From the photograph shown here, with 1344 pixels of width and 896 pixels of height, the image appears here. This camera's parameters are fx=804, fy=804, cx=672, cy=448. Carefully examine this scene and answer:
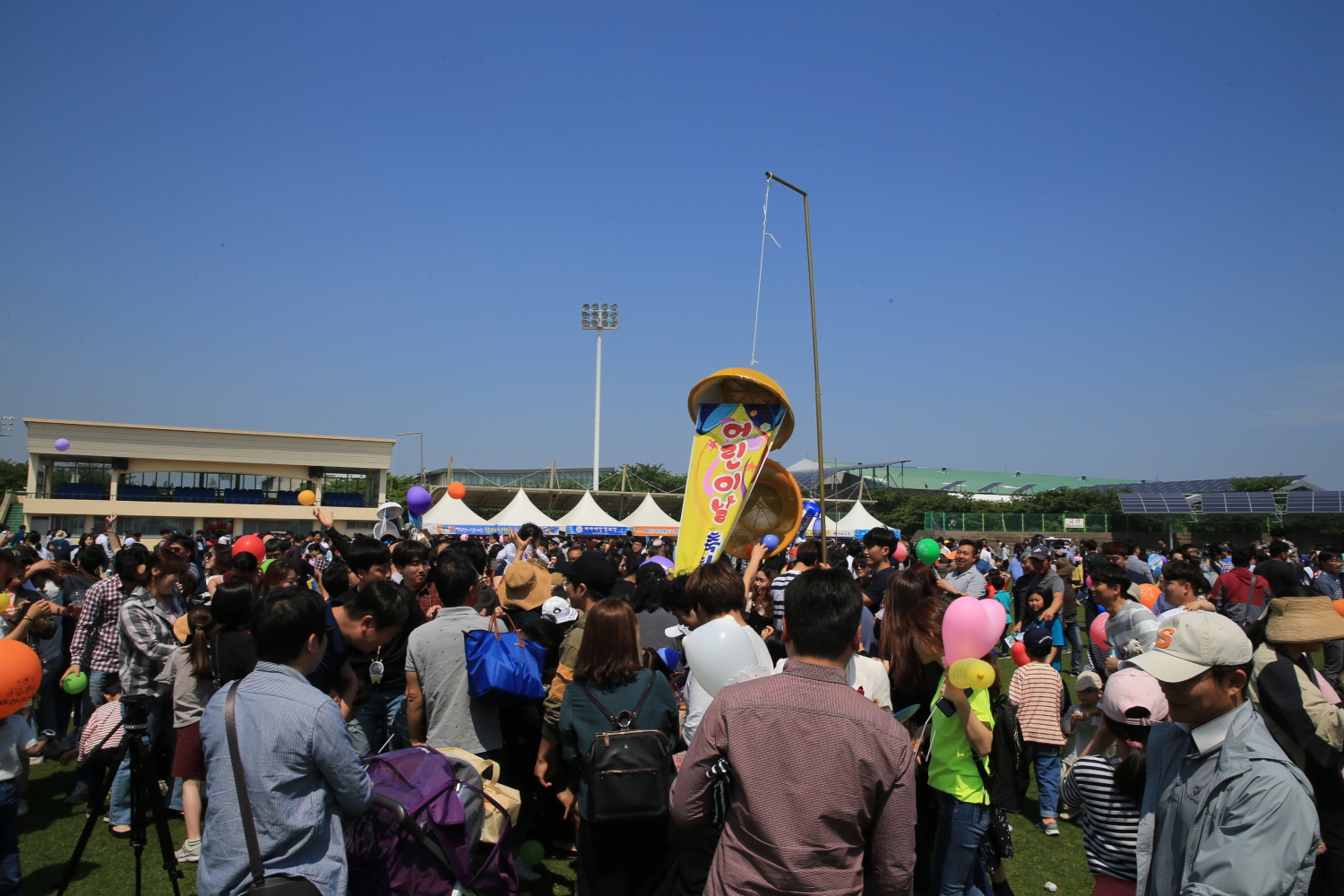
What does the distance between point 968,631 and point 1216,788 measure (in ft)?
3.90

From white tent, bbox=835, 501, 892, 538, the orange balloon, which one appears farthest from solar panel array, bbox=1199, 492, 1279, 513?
the orange balloon

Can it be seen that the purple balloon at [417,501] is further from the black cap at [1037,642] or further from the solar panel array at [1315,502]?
the solar panel array at [1315,502]

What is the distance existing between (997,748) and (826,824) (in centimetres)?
169

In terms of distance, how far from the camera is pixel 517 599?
551cm

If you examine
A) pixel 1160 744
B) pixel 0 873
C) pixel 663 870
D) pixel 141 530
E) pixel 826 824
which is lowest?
pixel 141 530

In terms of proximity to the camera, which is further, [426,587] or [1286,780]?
[426,587]

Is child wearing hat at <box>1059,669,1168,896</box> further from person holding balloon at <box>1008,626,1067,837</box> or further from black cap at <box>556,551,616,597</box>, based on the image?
black cap at <box>556,551,616,597</box>

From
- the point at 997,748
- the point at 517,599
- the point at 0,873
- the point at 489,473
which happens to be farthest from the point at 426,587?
the point at 489,473

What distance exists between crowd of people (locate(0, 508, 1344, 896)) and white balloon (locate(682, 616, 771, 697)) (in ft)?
0.17

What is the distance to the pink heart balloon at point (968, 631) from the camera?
306cm

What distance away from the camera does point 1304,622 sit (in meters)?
3.35

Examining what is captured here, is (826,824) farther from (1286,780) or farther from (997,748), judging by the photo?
(997,748)

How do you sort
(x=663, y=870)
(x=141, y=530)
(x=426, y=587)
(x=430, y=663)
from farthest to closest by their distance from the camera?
(x=141, y=530)
(x=426, y=587)
(x=430, y=663)
(x=663, y=870)

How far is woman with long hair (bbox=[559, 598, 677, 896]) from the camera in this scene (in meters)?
3.04
